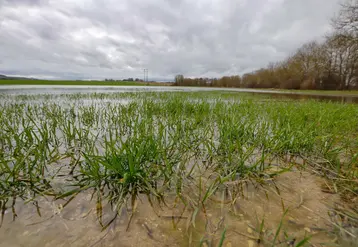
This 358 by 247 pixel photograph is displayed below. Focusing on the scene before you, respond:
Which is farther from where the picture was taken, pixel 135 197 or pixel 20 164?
pixel 20 164

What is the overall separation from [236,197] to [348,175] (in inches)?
62.2

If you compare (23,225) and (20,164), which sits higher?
(20,164)

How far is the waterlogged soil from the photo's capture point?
115cm

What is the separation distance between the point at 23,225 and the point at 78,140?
6.48 ft

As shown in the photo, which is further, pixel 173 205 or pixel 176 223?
pixel 173 205

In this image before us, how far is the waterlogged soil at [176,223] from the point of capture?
1.15 m

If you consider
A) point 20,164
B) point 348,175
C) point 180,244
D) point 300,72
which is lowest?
point 180,244

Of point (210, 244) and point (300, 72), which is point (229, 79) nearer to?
point (300, 72)

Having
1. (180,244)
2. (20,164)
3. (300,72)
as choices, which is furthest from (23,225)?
(300,72)

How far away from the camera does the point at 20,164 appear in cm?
175

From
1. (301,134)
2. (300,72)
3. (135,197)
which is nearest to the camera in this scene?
(135,197)

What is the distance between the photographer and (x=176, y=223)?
1.31 meters

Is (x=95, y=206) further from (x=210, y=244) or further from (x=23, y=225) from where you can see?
(x=210, y=244)

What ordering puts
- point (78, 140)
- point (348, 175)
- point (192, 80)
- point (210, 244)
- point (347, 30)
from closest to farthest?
point (210, 244), point (348, 175), point (78, 140), point (347, 30), point (192, 80)
